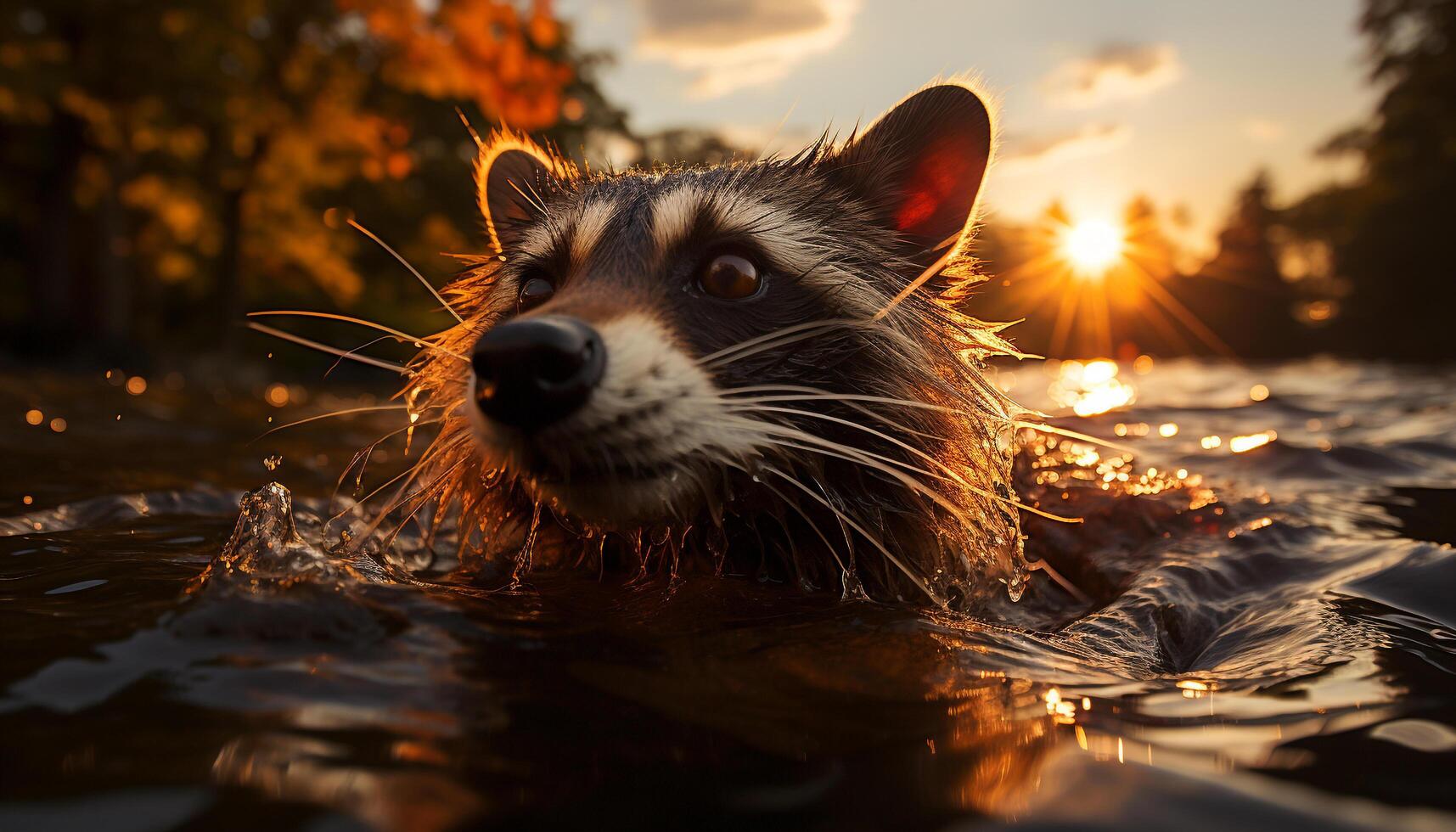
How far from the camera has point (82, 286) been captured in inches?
832

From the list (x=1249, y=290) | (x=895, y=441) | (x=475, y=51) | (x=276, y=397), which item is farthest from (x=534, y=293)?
(x=1249, y=290)

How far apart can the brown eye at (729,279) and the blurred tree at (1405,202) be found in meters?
35.2

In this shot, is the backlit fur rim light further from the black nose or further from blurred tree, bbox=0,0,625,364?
blurred tree, bbox=0,0,625,364

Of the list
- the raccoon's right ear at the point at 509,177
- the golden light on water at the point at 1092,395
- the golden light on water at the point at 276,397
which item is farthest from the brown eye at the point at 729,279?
the golden light on water at the point at 276,397

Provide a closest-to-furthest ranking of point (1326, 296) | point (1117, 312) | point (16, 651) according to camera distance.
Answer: point (16, 651) < point (1326, 296) < point (1117, 312)

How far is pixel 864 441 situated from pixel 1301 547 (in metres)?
2.07

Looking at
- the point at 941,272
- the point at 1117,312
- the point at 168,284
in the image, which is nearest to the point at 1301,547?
the point at 941,272

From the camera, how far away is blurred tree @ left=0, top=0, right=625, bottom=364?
16.0 metres

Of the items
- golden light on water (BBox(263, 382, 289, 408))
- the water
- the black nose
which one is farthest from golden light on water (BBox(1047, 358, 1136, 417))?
golden light on water (BBox(263, 382, 289, 408))

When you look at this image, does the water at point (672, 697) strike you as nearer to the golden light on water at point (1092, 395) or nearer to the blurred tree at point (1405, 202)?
the golden light on water at point (1092, 395)

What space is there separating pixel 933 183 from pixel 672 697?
8.25 feet

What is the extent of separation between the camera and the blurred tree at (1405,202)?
32.7m

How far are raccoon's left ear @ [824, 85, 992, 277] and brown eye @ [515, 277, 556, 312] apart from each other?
1183 millimetres

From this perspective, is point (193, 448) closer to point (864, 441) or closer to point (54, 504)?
point (54, 504)
